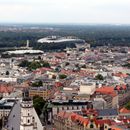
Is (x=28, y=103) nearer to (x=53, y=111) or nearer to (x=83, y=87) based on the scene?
(x=53, y=111)

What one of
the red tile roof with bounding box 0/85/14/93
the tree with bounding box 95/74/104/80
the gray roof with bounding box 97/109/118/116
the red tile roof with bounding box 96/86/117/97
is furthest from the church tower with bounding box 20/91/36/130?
the tree with bounding box 95/74/104/80

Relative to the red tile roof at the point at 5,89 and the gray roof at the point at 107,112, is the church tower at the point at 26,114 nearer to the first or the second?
the gray roof at the point at 107,112

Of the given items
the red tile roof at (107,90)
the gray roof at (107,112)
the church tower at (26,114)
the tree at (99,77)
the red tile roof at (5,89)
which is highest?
the church tower at (26,114)

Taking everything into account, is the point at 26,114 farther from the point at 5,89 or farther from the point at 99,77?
the point at 99,77

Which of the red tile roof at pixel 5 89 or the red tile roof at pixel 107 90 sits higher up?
the red tile roof at pixel 107 90

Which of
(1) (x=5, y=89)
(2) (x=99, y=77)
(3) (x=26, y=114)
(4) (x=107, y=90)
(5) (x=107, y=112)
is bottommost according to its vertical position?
(2) (x=99, y=77)

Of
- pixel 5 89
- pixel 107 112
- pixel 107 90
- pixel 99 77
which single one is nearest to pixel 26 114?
pixel 107 112

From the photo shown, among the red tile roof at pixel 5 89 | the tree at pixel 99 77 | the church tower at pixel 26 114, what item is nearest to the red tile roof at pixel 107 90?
the red tile roof at pixel 5 89

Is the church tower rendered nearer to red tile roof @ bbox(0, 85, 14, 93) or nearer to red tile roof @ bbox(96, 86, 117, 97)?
red tile roof @ bbox(96, 86, 117, 97)

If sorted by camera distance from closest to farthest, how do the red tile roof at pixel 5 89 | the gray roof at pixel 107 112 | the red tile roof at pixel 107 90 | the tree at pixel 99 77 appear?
the gray roof at pixel 107 112 → the red tile roof at pixel 107 90 → the red tile roof at pixel 5 89 → the tree at pixel 99 77
